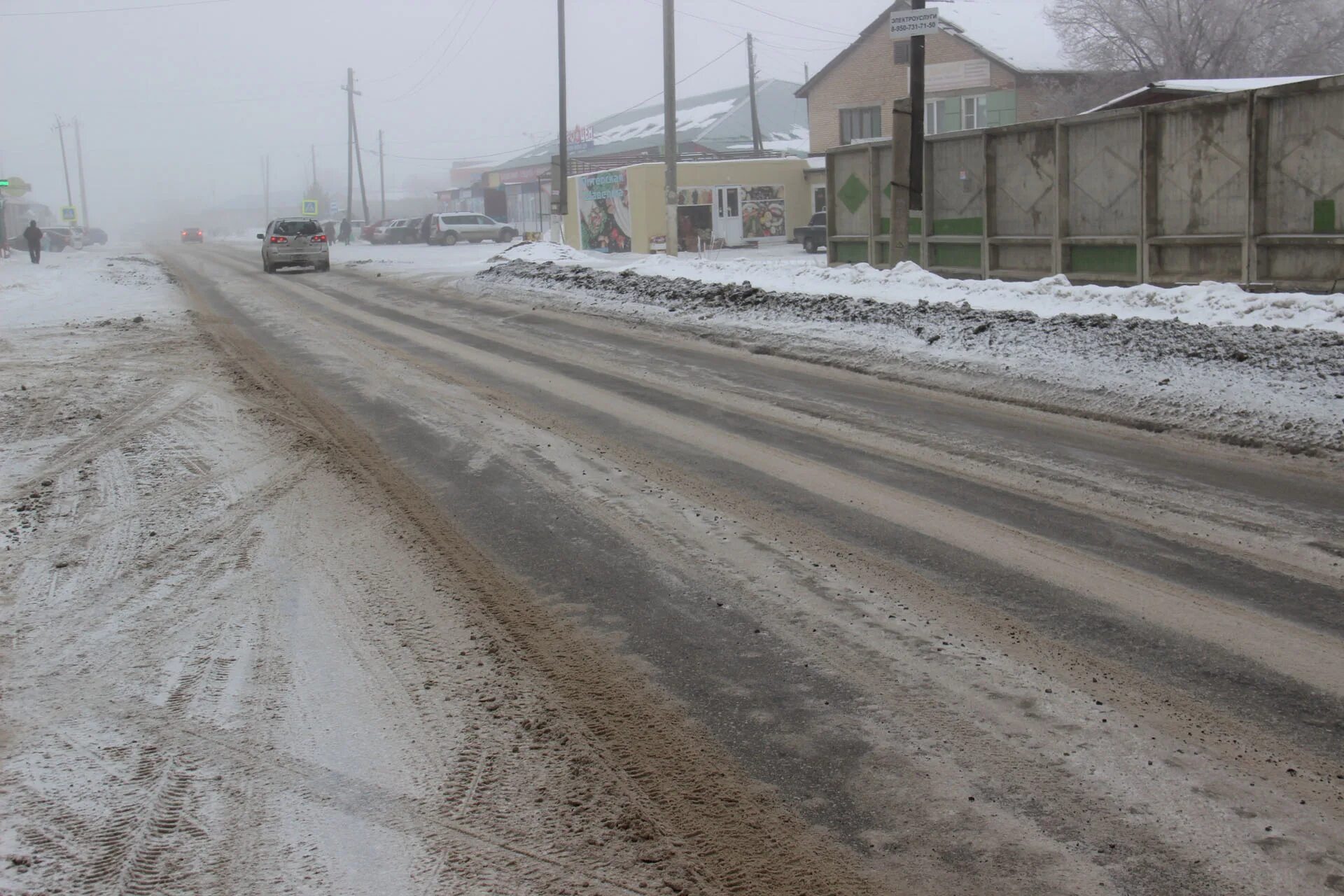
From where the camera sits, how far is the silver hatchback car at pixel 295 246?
3500 cm

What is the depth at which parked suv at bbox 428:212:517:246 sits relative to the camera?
201 ft

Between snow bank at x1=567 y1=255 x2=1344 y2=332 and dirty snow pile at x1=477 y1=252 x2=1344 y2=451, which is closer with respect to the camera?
dirty snow pile at x1=477 y1=252 x2=1344 y2=451

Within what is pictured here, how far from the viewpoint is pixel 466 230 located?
62.0m

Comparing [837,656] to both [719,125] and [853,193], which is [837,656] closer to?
[853,193]

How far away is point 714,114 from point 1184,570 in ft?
289

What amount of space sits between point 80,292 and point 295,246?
26.0ft

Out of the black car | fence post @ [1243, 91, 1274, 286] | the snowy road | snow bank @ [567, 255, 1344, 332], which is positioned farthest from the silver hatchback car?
the snowy road

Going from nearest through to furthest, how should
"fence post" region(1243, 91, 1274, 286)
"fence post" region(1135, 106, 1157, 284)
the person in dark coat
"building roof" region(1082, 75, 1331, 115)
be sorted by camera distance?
"fence post" region(1243, 91, 1274, 286), "fence post" region(1135, 106, 1157, 284), "building roof" region(1082, 75, 1331, 115), the person in dark coat

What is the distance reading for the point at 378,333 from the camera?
17188mm

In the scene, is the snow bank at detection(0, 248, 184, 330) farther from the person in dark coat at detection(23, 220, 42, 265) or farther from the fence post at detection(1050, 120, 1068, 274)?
the fence post at detection(1050, 120, 1068, 274)

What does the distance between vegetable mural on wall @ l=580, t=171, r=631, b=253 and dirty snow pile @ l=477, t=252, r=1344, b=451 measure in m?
24.3

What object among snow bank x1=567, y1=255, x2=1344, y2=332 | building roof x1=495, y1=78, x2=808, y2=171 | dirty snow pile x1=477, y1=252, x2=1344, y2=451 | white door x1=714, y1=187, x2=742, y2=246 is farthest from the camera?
building roof x1=495, y1=78, x2=808, y2=171

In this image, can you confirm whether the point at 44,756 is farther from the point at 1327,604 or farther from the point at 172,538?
the point at 1327,604

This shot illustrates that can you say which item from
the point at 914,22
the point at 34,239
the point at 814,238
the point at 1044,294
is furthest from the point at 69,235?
the point at 1044,294
